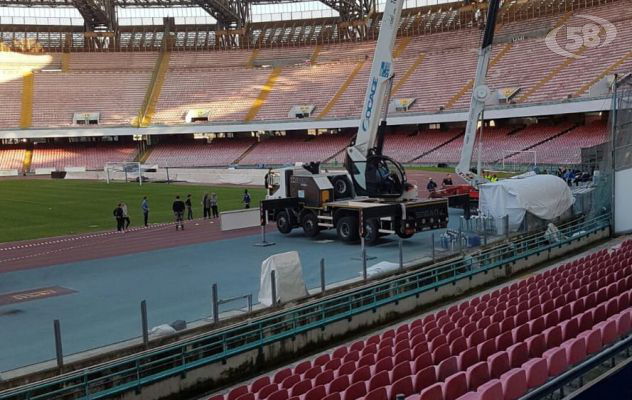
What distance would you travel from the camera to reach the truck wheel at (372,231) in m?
21.1

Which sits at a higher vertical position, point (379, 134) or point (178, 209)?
point (379, 134)

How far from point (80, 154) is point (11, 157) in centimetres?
743

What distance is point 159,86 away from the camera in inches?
3063

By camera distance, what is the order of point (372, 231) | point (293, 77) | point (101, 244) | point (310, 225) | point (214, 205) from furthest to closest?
point (293, 77) → point (214, 205) → point (101, 244) → point (310, 225) → point (372, 231)

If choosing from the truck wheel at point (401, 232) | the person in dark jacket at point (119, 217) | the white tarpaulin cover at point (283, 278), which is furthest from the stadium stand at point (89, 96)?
the white tarpaulin cover at point (283, 278)

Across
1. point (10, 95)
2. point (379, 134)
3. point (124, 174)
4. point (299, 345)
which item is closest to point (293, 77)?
point (124, 174)

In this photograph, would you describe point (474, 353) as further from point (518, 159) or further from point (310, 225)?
point (518, 159)

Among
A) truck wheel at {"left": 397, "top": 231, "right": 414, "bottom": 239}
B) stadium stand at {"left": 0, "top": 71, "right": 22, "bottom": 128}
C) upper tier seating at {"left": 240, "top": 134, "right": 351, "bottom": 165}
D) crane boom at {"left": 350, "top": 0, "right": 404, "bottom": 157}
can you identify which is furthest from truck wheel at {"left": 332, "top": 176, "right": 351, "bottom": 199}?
stadium stand at {"left": 0, "top": 71, "right": 22, "bottom": 128}

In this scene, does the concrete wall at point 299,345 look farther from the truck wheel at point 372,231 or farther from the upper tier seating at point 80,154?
the upper tier seating at point 80,154

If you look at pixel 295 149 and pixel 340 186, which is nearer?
pixel 340 186

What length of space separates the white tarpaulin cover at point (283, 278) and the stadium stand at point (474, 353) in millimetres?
2927

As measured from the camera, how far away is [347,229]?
69.7 feet

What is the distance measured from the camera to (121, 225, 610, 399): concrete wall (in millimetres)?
10094

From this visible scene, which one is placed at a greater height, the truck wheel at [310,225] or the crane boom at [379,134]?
the crane boom at [379,134]
